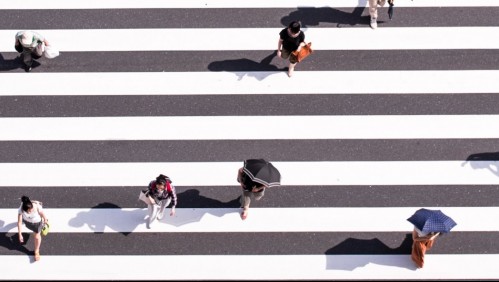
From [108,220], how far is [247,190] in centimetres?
269

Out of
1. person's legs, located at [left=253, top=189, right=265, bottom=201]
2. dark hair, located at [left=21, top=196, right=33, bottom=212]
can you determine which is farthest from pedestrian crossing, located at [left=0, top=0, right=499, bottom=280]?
dark hair, located at [left=21, top=196, right=33, bottom=212]

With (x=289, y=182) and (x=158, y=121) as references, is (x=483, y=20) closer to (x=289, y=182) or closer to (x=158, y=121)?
(x=289, y=182)

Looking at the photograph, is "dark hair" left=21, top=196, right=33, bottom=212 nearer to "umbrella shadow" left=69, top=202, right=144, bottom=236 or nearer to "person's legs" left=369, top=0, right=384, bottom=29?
"umbrella shadow" left=69, top=202, right=144, bottom=236

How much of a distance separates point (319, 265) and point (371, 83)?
3.60 m

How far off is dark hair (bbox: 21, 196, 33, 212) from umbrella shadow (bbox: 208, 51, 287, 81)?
13.7 ft

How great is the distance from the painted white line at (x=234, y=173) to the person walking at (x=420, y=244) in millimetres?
1203

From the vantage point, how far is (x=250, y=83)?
36.4 ft

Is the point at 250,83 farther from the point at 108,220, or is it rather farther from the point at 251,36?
the point at 108,220

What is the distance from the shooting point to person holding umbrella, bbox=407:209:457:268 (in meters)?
9.19

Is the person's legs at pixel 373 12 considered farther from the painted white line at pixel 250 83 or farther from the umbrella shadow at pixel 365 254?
the umbrella shadow at pixel 365 254

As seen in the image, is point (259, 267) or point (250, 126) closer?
point (259, 267)

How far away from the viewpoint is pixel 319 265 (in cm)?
1012

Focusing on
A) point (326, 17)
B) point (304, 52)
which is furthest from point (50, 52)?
point (326, 17)

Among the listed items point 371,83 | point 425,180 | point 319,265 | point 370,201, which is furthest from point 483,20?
point 319,265
